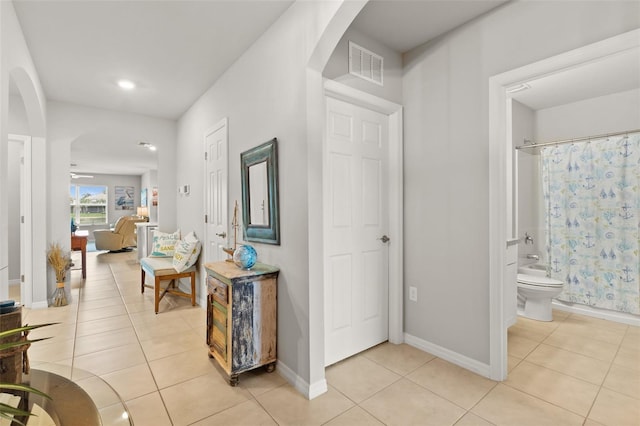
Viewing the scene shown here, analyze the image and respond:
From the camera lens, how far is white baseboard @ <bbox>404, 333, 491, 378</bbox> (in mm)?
2133

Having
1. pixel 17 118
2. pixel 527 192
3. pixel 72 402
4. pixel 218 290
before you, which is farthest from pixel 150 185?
pixel 72 402

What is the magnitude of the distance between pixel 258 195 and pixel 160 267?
1933mm

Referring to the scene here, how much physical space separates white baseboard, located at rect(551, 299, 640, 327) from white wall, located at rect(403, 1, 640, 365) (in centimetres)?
211

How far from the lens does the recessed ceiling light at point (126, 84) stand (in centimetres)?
339

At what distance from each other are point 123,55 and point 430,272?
3401 mm

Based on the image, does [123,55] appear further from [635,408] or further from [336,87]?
[635,408]

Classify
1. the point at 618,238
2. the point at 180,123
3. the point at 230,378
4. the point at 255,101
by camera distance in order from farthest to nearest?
the point at 180,123 → the point at 618,238 → the point at 255,101 → the point at 230,378

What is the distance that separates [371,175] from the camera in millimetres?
2584

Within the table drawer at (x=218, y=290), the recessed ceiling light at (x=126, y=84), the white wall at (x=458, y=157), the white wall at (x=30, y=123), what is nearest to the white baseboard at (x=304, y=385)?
the table drawer at (x=218, y=290)

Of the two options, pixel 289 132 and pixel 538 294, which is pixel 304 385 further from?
pixel 538 294

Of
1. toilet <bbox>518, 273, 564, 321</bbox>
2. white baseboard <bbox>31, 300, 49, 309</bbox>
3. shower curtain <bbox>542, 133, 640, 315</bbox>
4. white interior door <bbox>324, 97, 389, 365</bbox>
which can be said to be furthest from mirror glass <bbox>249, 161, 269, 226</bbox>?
shower curtain <bbox>542, 133, 640, 315</bbox>

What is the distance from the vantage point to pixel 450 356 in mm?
2332

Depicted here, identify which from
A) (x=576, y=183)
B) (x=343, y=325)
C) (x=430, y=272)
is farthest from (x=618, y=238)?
(x=343, y=325)

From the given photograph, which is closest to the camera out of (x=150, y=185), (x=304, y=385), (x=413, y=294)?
(x=304, y=385)
